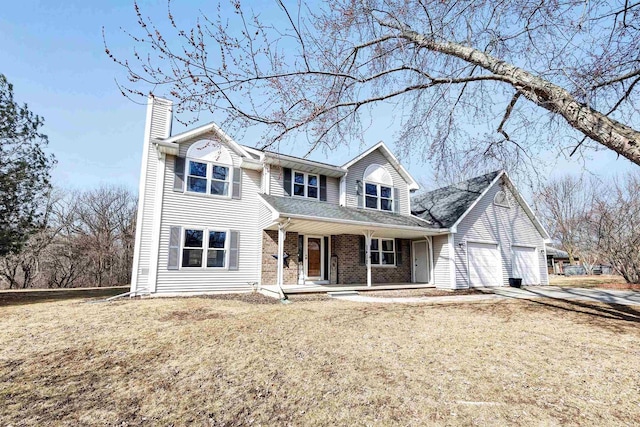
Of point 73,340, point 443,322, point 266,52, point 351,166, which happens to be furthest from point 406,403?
point 351,166

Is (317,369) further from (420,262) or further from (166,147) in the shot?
(420,262)

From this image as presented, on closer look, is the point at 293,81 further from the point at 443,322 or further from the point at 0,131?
the point at 0,131

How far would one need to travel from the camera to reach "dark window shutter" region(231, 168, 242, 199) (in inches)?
489

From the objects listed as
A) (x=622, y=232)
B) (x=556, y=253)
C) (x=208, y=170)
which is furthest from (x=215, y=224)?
(x=556, y=253)

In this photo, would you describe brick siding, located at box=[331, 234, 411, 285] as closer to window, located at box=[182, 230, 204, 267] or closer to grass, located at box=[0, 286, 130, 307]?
window, located at box=[182, 230, 204, 267]

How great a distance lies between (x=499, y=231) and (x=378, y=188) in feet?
21.1

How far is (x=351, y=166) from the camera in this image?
14.7 meters

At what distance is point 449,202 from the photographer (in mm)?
16297

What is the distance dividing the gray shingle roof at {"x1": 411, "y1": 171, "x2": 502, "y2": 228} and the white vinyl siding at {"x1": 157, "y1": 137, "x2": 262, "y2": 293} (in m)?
8.51

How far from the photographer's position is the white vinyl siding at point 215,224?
11.0m

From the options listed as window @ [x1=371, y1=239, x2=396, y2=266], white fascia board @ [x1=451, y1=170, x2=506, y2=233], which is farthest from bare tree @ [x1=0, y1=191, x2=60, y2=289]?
white fascia board @ [x1=451, y1=170, x2=506, y2=233]

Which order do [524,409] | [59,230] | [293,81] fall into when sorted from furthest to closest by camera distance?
[59,230]
[293,81]
[524,409]

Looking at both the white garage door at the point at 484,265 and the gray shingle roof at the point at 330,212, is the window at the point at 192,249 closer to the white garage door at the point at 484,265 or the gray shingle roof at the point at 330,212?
the gray shingle roof at the point at 330,212

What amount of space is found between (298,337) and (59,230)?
26.0 metres
